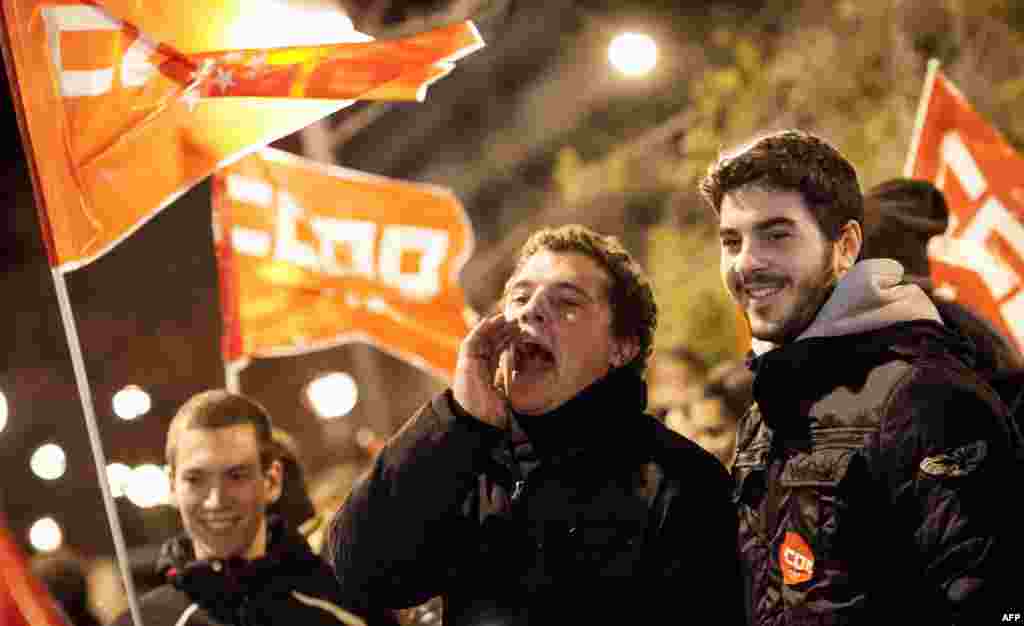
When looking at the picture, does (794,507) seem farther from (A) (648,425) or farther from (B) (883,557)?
(A) (648,425)

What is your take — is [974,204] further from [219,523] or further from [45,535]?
[45,535]

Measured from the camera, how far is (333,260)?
6883 mm

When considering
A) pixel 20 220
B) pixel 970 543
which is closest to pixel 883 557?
pixel 970 543

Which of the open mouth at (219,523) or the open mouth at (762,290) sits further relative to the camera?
the open mouth at (219,523)

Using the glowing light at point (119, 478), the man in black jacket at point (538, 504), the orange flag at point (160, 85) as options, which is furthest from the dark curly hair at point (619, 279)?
the glowing light at point (119, 478)

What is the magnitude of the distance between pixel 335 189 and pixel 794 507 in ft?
14.8

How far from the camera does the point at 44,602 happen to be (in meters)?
3.61

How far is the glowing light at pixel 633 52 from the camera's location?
12.1 metres

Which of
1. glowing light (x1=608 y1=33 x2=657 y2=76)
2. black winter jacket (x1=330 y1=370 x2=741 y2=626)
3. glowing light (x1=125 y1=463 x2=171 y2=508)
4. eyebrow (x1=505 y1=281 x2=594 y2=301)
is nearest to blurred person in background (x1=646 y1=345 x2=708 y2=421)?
glowing light (x1=125 y1=463 x2=171 y2=508)

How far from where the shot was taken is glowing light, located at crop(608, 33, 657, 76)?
12.1 m

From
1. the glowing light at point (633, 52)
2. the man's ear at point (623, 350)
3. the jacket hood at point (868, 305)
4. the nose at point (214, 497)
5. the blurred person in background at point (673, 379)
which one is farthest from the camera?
the glowing light at point (633, 52)

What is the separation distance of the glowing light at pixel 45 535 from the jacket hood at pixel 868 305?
223 inches

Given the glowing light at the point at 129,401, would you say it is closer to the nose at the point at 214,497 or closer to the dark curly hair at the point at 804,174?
the nose at the point at 214,497

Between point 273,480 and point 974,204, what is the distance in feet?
13.9
